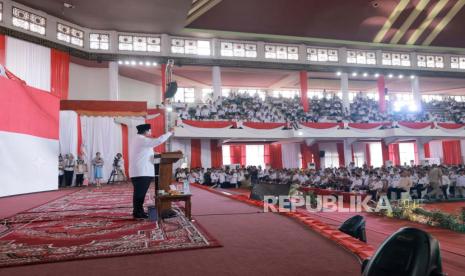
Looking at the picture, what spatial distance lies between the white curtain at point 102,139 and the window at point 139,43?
446 cm

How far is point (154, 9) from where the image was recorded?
555 inches

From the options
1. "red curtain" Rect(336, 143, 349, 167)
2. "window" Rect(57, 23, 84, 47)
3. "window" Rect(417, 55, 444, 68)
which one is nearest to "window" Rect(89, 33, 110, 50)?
"window" Rect(57, 23, 84, 47)

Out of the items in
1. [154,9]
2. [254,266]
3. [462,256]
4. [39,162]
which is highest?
[154,9]

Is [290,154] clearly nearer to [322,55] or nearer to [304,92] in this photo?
[304,92]

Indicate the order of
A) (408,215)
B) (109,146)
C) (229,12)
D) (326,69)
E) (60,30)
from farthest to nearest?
(326,69)
(229,12)
(60,30)
(109,146)
(408,215)

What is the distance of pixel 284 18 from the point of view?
651 inches

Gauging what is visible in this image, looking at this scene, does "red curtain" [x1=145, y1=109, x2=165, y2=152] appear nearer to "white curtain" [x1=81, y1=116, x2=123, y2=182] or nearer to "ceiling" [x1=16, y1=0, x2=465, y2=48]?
"white curtain" [x1=81, y1=116, x2=123, y2=182]

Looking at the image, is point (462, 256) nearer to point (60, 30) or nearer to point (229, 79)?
point (60, 30)

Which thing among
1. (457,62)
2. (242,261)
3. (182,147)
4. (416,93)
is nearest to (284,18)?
(182,147)

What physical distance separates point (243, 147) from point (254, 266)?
17.5m

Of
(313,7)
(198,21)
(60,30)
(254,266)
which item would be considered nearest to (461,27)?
(313,7)

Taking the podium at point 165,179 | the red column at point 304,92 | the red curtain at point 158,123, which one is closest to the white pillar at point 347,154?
the red column at point 304,92

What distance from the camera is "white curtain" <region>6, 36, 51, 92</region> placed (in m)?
12.5

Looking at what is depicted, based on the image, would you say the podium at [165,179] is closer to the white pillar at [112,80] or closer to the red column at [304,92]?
the white pillar at [112,80]
